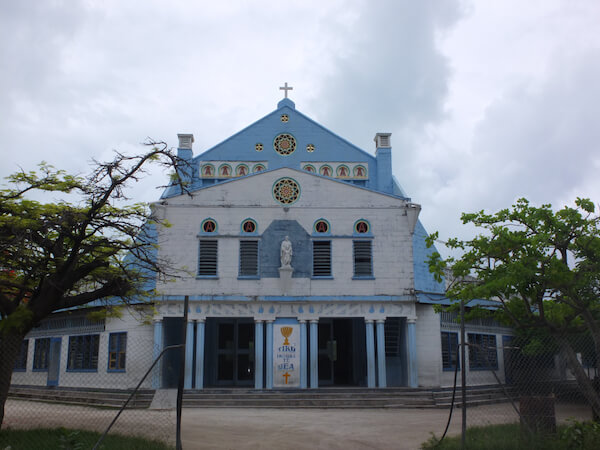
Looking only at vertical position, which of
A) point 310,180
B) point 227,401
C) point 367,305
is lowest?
point 227,401

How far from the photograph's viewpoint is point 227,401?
20.2 m

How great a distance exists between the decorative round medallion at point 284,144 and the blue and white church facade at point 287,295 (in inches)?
215

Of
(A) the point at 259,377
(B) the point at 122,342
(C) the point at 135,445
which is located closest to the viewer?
(C) the point at 135,445

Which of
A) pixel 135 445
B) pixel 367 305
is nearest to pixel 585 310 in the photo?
pixel 135 445

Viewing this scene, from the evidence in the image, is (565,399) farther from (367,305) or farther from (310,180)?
(310,180)

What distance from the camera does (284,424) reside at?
14859 mm

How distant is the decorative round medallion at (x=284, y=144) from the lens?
29.5 m

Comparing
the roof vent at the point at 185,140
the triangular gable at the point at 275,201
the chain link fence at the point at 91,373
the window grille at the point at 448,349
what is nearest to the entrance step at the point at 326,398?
the chain link fence at the point at 91,373

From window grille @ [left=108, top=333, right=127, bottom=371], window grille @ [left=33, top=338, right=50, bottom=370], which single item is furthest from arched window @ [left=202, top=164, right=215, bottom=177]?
window grille @ [left=33, top=338, right=50, bottom=370]

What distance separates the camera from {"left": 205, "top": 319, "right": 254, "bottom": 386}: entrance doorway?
80.9 ft

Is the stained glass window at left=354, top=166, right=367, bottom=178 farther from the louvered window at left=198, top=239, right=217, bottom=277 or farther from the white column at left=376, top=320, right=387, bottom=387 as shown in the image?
the louvered window at left=198, top=239, right=217, bottom=277

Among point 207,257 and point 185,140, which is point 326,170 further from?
point 207,257

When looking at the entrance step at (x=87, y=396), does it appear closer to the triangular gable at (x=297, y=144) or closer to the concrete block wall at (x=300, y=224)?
the concrete block wall at (x=300, y=224)

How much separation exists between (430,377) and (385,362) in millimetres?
2026
